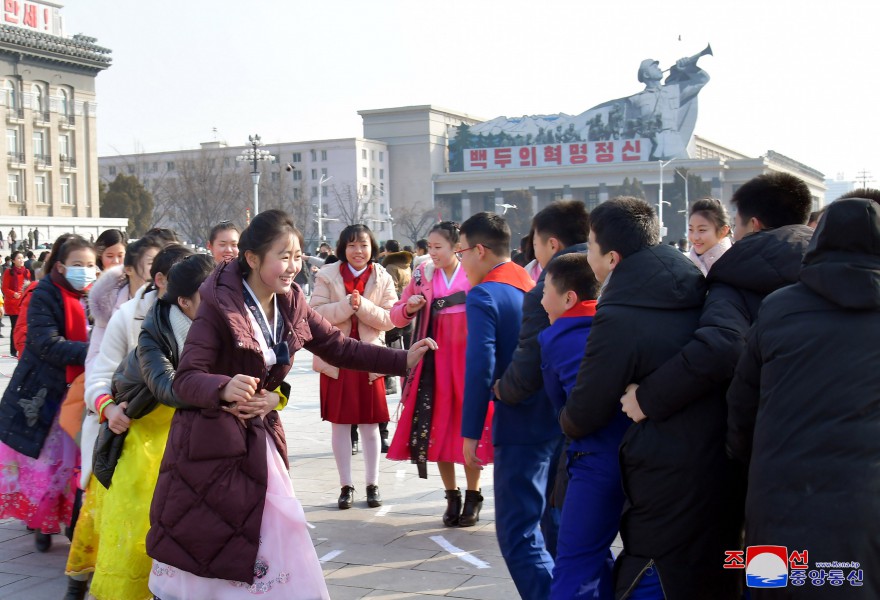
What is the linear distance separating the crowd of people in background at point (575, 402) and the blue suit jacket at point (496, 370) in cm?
1

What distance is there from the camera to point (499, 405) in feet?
13.5

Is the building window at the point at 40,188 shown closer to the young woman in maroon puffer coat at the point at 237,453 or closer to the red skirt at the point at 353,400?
the red skirt at the point at 353,400

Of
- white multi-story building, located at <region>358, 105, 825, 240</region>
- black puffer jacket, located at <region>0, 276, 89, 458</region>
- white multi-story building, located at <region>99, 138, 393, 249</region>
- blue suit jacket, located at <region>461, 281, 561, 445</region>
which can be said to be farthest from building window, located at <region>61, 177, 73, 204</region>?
blue suit jacket, located at <region>461, 281, 561, 445</region>

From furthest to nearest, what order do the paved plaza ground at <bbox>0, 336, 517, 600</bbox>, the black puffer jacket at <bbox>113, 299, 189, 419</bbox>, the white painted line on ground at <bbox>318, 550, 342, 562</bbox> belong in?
1. the white painted line on ground at <bbox>318, 550, 342, 562</bbox>
2. the paved plaza ground at <bbox>0, 336, 517, 600</bbox>
3. the black puffer jacket at <bbox>113, 299, 189, 419</bbox>

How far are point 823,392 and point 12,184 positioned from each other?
60698 millimetres

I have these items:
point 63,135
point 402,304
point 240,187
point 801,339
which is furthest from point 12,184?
point 801,339

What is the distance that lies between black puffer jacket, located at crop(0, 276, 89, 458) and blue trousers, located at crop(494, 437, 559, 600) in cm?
271

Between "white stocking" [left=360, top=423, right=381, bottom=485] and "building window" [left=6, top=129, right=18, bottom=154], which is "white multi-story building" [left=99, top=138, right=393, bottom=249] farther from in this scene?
"white stocking" [left=360, top=423, right=381, bottom=485]

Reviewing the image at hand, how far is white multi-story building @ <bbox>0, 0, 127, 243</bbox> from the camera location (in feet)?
186

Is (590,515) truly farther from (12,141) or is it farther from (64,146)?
(64,146)

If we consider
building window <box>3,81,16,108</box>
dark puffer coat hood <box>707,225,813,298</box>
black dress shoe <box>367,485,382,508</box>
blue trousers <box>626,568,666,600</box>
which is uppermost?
building window <box>3,81,16,108</box>

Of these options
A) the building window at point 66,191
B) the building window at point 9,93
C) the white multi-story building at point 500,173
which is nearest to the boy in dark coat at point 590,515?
the building window at point 9,93

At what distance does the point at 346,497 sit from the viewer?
6.16 metres

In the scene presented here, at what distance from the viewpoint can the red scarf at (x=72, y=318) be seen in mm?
Result: 5367
